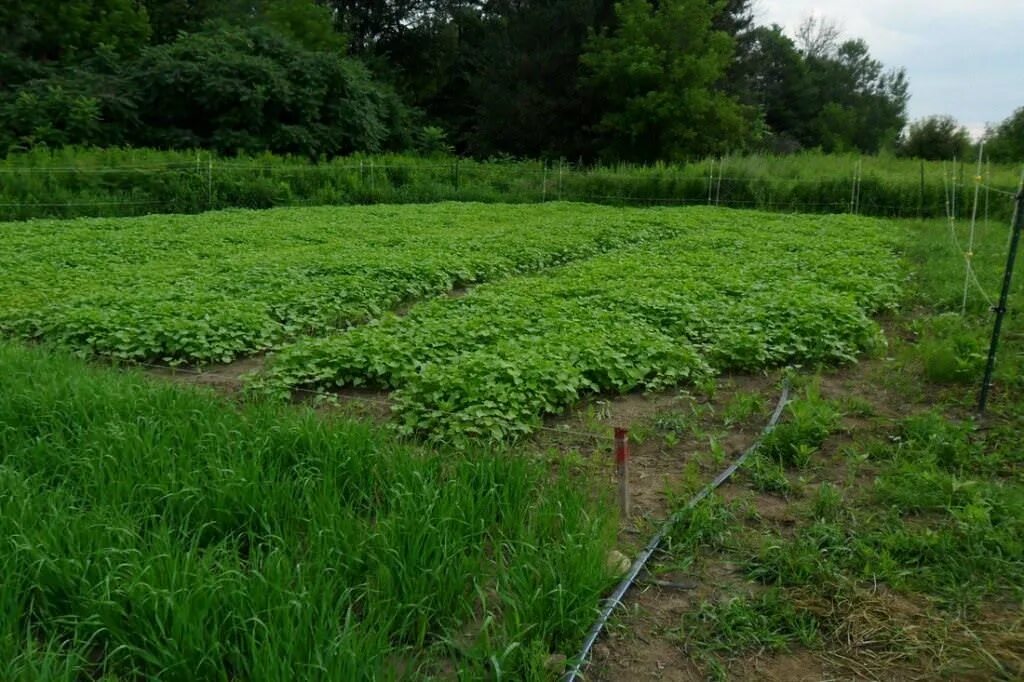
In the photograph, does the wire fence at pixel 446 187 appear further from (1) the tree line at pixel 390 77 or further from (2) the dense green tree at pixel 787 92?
(2) the dense green tree at pixel 787 92

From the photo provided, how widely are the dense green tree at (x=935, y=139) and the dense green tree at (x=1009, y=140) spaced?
0.96m

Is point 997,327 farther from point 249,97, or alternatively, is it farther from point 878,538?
point 249,97

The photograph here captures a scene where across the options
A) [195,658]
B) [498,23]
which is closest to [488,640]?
[195,658]

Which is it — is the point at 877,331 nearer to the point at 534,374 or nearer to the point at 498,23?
the point at 534,374

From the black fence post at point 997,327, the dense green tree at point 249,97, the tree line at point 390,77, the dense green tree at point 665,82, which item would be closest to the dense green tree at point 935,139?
the tree line at point 390,77

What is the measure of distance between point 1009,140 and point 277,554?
34.4m

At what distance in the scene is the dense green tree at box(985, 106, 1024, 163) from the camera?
29.3 m

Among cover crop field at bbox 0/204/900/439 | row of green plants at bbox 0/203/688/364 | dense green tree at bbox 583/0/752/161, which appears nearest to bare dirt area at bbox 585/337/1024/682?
cover crop field at bbox 0/204/900/439

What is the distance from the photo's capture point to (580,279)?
864cm

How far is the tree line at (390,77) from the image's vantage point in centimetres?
2303

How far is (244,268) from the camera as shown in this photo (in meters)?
8.95

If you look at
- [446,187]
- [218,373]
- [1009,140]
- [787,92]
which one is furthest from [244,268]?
[787,92]

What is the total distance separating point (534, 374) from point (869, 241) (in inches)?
362

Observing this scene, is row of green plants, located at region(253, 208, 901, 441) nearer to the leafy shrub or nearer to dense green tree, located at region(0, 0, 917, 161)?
the leafy shrub
